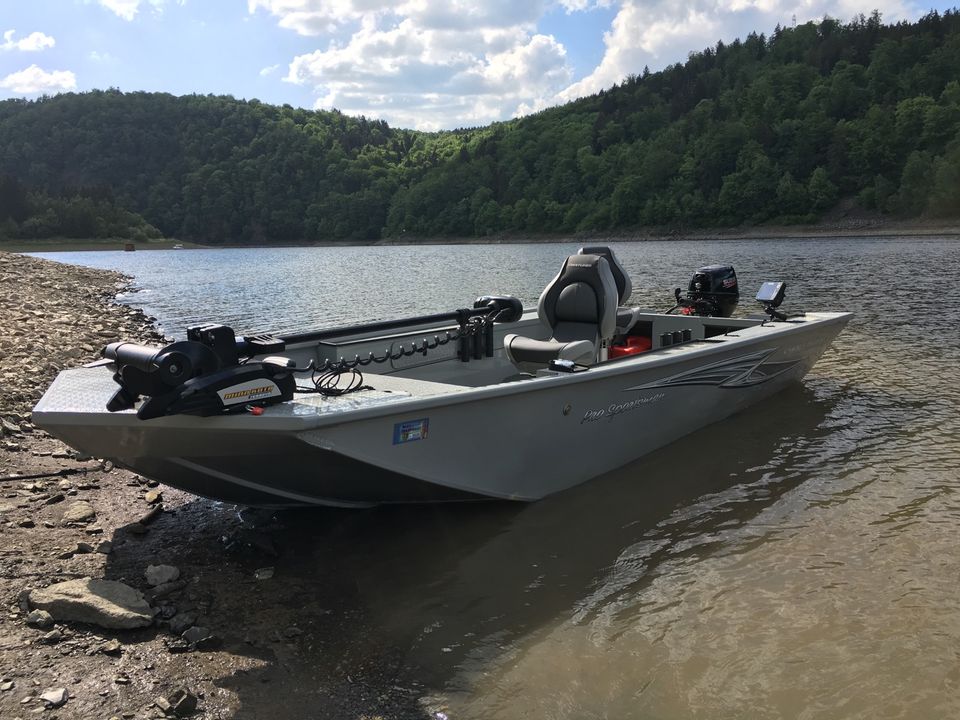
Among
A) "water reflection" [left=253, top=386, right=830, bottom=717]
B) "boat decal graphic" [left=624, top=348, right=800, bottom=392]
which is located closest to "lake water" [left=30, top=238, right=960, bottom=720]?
"water reflection" [left=253, top=386, right=830, bottom=717]

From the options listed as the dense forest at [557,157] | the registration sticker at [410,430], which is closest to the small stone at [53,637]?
the registration sticker at [410,430]

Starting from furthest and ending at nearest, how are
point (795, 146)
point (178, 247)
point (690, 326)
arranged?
point (178, 247) < point (795, 146) < point (690, 326)

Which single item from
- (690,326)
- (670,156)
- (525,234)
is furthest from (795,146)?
(690,326)

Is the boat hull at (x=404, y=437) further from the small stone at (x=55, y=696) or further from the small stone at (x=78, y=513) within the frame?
the small stone at (x=55, y=696)

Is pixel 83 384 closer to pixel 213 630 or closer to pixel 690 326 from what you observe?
pixel 213 630

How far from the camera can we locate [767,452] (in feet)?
19.8

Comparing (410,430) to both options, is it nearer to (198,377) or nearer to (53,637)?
(198,377)

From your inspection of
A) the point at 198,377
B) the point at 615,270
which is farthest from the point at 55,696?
the point at 615,270

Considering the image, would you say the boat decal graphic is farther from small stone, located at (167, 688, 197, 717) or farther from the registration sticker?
small stone, located at (167, 688, 197, 717)

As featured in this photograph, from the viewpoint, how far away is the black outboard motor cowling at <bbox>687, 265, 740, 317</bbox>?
26.4 feet

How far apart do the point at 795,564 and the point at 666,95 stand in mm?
120280

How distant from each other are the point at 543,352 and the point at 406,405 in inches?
75.6

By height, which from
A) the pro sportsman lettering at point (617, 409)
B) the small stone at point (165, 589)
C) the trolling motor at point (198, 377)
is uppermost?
the trolling motor at point (198, 377)

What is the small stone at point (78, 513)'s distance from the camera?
4312mm
